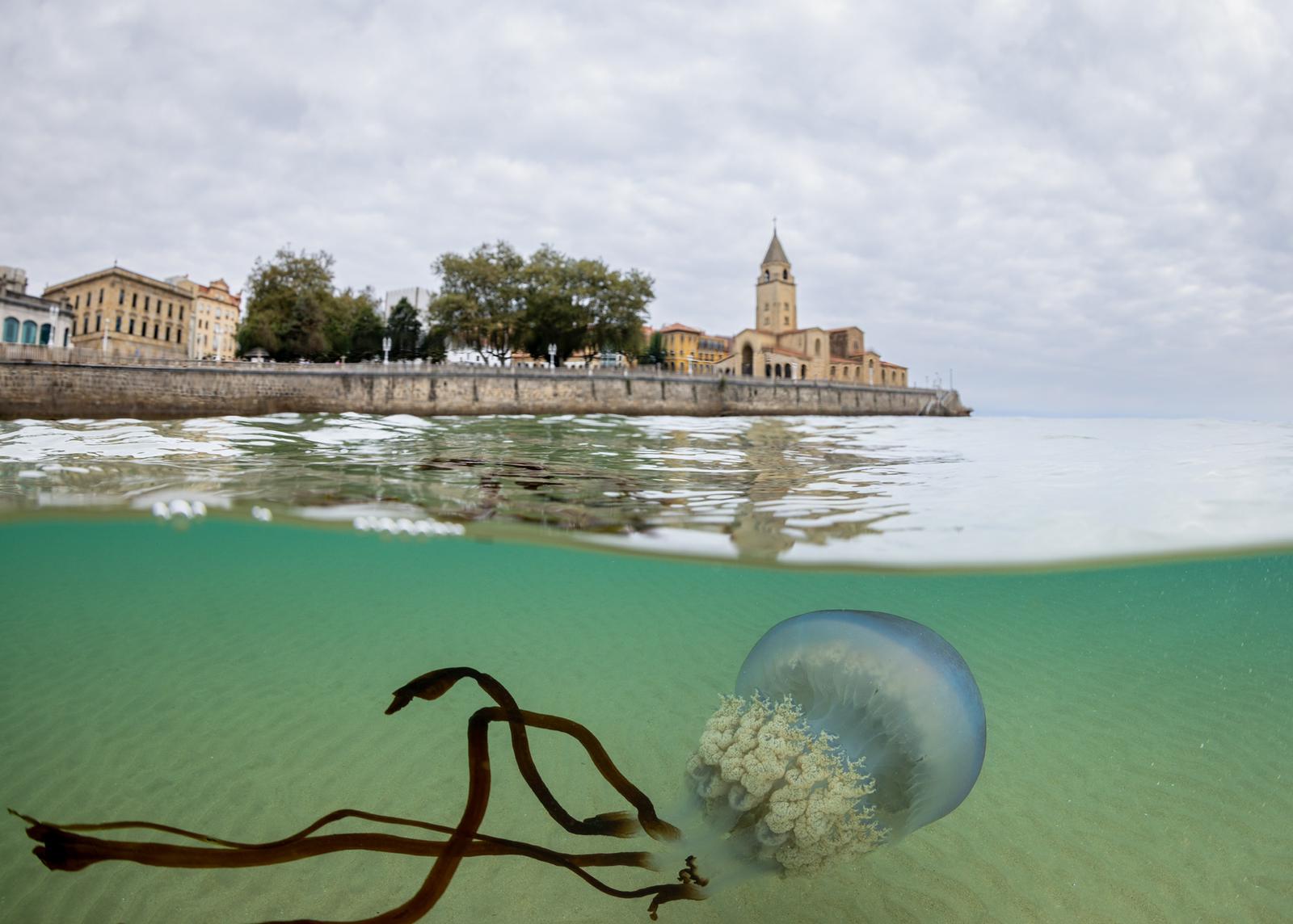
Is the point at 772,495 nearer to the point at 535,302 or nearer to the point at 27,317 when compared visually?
the point at 535,302

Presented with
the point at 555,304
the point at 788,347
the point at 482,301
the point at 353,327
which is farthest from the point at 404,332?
the point at 788,347

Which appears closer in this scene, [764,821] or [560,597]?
[764,821]

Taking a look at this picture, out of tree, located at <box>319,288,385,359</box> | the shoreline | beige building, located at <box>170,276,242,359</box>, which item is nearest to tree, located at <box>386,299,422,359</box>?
tree, located at <box>319,288,385,359</box>

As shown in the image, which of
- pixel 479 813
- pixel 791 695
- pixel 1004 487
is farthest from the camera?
pixel 1004 487

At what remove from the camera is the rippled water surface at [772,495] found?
6691 mm

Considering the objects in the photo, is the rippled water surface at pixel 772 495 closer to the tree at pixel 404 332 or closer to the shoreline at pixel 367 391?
the shoreline at pixel 367 391

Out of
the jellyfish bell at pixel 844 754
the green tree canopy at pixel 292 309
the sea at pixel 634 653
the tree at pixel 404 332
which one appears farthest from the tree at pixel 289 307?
the jellyfish bell at pixel 844 754

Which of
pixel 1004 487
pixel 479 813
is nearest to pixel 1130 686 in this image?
pixel 1004 487

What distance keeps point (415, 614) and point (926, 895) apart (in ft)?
41.6

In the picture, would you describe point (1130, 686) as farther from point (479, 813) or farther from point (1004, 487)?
point (479, 813)

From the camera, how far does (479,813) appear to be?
2791 millimetres

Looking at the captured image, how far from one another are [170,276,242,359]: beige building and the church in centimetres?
5983

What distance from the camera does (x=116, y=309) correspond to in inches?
1813

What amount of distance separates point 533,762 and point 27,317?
5051cm
